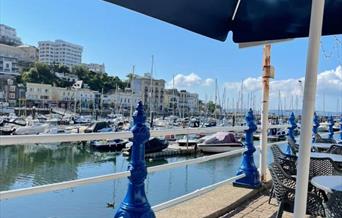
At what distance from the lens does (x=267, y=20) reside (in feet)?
8.52

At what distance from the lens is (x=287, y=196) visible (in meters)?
2.94

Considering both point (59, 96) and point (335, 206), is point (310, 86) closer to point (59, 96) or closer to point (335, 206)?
point (335, 206)

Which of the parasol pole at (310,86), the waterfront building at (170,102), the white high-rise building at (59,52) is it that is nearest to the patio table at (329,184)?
the parasol pole at (310,86)

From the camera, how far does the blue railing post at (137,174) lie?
2.44 m

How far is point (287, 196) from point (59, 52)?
10167 centimetres

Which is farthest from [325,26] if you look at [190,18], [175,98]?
[175,98]

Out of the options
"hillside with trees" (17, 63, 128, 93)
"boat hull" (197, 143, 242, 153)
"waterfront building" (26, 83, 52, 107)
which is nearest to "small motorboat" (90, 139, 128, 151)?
"boat hull" (197, 143, 242, 153)

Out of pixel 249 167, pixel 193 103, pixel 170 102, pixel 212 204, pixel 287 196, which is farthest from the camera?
pixel 193 103

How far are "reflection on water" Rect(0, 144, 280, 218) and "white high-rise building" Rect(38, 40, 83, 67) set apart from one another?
61.8 m

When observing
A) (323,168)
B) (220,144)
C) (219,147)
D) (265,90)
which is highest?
(265,90)

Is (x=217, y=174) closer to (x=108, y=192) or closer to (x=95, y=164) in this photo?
(x=108, y=192)

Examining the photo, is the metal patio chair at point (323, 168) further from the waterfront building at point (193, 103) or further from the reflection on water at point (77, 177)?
the waterfront building at point (193, 103)

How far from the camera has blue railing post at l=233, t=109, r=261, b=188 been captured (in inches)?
181

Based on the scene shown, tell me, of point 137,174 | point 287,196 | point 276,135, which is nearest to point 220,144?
point 276,135
